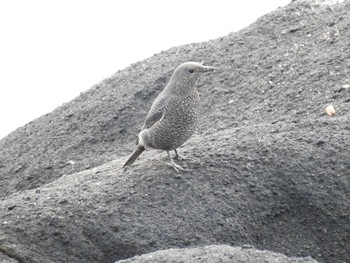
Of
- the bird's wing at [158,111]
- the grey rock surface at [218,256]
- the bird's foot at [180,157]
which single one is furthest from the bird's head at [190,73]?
the grey rock surface at [218,256]

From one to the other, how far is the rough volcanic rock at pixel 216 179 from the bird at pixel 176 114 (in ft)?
0.87

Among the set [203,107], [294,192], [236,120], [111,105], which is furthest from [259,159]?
[111,105]

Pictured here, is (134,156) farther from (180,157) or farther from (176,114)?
(176,114)

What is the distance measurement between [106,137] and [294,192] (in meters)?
3.56

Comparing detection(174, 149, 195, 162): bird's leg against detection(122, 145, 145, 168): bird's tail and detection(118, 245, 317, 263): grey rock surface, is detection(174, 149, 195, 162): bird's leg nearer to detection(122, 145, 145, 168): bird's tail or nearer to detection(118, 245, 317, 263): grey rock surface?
detection(122, 145, 145, 168): bird's tail

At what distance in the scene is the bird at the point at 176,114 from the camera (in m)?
7.96

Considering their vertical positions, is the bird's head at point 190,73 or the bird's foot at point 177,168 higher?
the bird's head at point 190,73

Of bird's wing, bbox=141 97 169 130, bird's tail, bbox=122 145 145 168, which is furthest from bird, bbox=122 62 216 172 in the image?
bird's tail, bbox=122 145 145 168

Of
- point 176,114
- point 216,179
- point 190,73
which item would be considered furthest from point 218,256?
point 190,73

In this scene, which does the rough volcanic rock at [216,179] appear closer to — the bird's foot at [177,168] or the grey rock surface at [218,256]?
the bird's foot at [177,168]

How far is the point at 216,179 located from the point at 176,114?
67 cm

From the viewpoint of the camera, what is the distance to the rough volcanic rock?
7379 millimetres

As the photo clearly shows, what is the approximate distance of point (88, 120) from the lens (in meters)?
11.3

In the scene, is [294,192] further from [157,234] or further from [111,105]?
[111,105]
